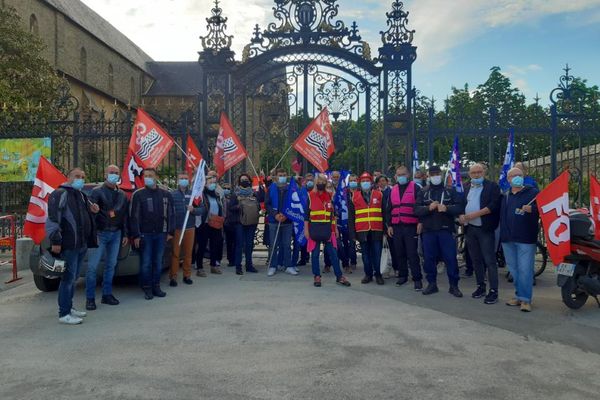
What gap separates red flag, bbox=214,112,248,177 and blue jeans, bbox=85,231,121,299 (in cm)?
347

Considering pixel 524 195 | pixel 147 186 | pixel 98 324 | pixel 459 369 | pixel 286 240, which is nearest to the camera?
pixel 459 369

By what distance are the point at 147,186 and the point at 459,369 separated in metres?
4.96

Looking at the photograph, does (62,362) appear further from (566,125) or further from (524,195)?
(566,125)

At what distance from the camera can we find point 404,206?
7676mm

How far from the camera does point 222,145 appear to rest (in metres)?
9.98

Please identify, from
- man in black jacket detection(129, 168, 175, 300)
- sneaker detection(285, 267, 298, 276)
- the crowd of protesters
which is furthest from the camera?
sneaker detection(285, 267, 298, 276)

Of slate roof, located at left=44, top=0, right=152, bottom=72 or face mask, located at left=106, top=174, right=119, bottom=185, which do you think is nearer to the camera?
face mask, located at left=106, top=174, right=119, bottom=185

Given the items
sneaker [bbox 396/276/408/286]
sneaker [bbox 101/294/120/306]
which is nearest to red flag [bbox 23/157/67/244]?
sneaker [bbox 101/294/120/306]

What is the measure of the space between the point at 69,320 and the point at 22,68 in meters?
18.0

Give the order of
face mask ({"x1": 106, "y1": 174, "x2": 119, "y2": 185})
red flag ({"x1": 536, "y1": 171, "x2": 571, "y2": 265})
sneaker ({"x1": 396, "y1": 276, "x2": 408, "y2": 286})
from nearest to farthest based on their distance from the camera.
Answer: red flag ({"x1": 536, "y1": 171, "x2": 571, "y2": 265}) < face mask ({"x1": 106, "y1": 174, "x2": 119, "y2": 185}) < sneaker ({"x1": 396, "y1": 276, "x2": 408, "y2": 286})

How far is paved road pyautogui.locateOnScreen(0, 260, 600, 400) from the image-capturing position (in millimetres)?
3865

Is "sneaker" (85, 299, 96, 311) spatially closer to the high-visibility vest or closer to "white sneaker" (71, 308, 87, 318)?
"white sneaker" (71, 308, 87, 318)

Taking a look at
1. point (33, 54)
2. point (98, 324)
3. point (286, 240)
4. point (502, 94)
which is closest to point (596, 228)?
point (286, 240)

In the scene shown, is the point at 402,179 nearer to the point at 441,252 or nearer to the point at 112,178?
the point at 441,252
